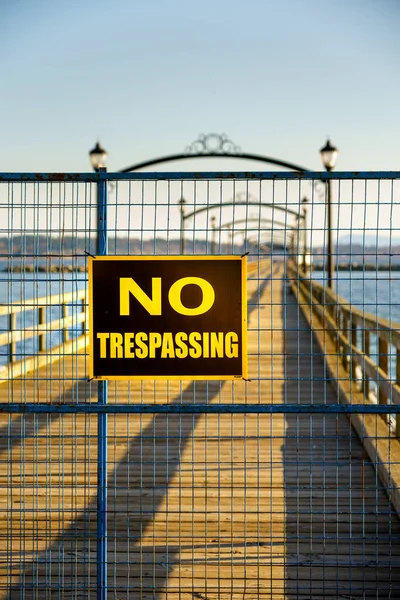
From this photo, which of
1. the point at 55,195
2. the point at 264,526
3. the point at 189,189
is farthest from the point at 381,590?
the point at 55,195

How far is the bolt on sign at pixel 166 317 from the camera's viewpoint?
3219mm

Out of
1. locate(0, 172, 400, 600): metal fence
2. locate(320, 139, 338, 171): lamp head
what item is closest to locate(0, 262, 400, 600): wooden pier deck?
locate(0, 172, 400, 600): metal fence

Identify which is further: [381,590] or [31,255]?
[381,590]

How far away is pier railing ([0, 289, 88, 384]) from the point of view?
3.23 m

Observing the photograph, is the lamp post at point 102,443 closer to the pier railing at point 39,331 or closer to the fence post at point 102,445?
the fence post at point 102,445

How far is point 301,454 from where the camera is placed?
6.24 m

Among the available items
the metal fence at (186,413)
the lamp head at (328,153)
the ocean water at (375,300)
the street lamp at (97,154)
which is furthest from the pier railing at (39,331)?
the lamp head at (328,153)

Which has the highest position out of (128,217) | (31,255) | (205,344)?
(128,217)

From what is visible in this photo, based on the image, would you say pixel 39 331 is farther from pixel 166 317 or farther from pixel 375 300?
pixel 375 300

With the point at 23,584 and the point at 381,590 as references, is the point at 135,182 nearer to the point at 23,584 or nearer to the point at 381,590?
the point at 23,584

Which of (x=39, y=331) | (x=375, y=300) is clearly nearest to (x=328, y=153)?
(x=375, y=300)

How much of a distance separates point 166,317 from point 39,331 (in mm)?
865

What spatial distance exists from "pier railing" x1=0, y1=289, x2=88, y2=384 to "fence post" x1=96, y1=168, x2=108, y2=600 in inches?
12.6

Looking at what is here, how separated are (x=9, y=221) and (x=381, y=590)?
3.01 meters
